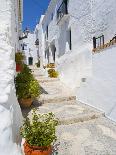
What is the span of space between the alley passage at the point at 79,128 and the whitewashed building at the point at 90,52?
0.49 m

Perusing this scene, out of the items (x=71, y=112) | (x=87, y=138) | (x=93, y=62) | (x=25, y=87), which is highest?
(x=93, y=62)

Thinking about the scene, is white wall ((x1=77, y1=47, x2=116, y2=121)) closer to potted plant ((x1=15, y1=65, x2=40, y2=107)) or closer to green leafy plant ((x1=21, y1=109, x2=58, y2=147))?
potted plant ((x1=15, y1=65, x2=40, y2=107))

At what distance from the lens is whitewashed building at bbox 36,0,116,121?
7426 millimetres

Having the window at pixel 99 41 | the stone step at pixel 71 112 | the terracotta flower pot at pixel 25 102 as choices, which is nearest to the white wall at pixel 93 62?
the window at pixel 99 41

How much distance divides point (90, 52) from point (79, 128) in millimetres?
4541

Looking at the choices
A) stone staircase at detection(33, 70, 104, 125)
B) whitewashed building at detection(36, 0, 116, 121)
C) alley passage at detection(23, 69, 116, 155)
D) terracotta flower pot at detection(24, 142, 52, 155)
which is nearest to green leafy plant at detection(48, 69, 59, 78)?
whitewashed building at detection(36, 0, 116, 121)

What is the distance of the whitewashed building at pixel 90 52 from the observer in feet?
24.4

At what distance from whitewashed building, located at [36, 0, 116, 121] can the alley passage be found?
491 millimetres

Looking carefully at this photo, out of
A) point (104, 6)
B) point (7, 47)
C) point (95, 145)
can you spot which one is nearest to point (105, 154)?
point (95, 145)

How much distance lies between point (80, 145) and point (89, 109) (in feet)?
9.23

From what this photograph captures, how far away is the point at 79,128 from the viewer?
638 centimetres

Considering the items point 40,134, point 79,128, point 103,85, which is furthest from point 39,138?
point 103,85

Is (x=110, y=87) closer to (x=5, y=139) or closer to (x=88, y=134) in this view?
(x=88, y=134)

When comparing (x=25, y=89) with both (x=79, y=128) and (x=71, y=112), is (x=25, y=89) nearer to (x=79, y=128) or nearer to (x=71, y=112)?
(x=71, y=112)
